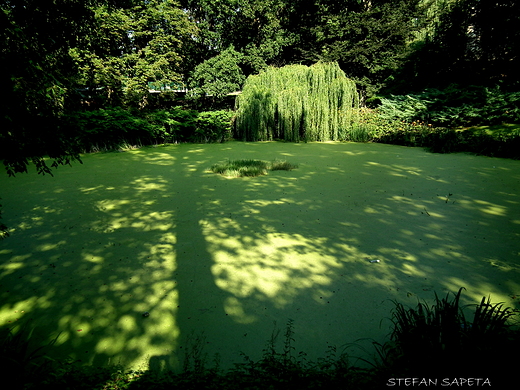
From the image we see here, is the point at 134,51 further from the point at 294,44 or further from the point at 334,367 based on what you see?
the point at 334,367

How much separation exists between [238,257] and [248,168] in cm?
292

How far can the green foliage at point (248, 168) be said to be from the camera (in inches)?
207

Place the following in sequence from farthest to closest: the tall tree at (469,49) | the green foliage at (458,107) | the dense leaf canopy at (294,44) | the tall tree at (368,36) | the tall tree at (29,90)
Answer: the tall tree at (368,36) → the dense leaf canopy at (294,44) → the tall tree at (469,49) → the green foliage at (458,107) → the tall tree at (29,90)

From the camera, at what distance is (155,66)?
12125 millimetres

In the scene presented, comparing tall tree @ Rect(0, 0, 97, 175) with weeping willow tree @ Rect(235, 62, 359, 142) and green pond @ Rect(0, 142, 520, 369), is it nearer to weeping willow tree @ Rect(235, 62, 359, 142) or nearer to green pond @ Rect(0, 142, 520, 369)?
green pond @ Rect(0, 142, 520, 369)

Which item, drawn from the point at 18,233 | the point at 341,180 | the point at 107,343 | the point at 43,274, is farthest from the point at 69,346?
the point at 341,180

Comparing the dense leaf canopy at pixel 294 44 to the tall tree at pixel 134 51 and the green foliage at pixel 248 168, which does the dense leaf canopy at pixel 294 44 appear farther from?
the green foliage at pixel 248 168

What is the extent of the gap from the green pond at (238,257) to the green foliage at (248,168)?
14.6 inches

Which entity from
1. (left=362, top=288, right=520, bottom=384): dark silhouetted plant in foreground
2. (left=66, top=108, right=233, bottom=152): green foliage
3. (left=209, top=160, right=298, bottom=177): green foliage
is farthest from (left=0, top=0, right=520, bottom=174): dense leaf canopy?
(left=362, top=288, right=520, bottom=384): dark silhouetted plant in foreground

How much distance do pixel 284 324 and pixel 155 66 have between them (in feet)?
40.9

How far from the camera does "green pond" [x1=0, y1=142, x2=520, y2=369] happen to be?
5.70 ft

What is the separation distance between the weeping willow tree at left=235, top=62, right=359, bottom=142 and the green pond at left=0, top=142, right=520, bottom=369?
463 cm

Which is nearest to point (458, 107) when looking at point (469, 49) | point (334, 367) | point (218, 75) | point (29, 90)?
point (469, 49)

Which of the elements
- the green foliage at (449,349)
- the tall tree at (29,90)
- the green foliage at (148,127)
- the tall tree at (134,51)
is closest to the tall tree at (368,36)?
the tall tree at (134,51)
